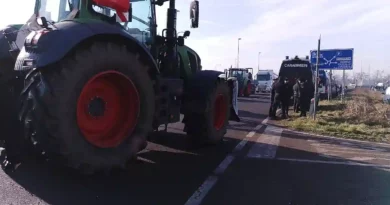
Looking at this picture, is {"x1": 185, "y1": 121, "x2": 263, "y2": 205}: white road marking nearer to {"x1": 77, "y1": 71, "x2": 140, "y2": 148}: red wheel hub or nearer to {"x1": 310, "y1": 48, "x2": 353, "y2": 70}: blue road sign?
{"x1": 77, "y1": 71, "x2": 140, "y2": 148}: red wheel hub

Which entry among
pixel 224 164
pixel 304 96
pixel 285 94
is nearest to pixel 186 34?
pixel 224 164

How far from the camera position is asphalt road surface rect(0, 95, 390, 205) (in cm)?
457

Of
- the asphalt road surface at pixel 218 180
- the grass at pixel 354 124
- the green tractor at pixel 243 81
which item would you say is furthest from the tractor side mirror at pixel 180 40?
the green tractor at pixel 243 81

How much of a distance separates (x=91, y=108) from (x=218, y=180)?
2101 mm

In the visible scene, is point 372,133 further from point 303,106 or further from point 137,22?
point 137,22

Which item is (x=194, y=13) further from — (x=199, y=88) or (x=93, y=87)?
(x=93, y=87)

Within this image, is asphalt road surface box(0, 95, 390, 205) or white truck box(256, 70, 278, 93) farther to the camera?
white truck box(256, 70, 278, 93)

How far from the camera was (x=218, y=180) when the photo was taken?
17.8 ft

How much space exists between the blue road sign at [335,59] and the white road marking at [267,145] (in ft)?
14.0

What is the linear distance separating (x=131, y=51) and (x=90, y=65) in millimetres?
726

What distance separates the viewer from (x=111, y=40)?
455cm

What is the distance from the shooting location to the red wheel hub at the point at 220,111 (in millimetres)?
8327

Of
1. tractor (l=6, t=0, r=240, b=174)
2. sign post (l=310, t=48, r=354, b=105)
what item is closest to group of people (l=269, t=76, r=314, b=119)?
sign post (l=310, t=48, r=354, b=105)

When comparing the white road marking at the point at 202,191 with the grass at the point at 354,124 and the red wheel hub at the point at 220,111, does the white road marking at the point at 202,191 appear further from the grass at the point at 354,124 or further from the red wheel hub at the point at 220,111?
the grass at the point at 354,124
